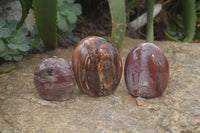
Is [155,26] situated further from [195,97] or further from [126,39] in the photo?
[195,97]

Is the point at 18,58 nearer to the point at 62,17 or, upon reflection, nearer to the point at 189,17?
the point at 62,17

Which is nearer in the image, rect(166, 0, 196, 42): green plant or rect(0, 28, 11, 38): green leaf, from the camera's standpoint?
rect(0, 28, 11, 38): green leaf

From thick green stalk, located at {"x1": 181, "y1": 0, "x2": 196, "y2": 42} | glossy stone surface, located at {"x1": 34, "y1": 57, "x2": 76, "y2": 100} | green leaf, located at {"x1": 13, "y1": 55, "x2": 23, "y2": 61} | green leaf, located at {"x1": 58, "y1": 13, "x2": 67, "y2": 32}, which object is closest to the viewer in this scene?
glossy stone surface, located at {"x1": 34, "y1": 57, "x2": 76, "y2": 100}

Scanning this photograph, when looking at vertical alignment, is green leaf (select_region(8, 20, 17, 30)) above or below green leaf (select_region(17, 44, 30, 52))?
above

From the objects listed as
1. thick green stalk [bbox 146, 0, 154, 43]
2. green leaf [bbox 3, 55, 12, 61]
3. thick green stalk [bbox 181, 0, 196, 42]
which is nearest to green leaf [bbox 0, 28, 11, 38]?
green leaf [bbox 3, 55, 12, 61]

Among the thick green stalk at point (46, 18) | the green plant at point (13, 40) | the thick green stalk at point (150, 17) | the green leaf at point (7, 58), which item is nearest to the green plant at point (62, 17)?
the thick green stalk at point (46, 18)

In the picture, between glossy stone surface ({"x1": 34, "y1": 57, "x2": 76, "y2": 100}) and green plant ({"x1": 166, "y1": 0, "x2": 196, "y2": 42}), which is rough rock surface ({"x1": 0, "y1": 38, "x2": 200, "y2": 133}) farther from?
green plant ({"x1": 166, "y1": 0, "x2": 196, "y2": 42})
